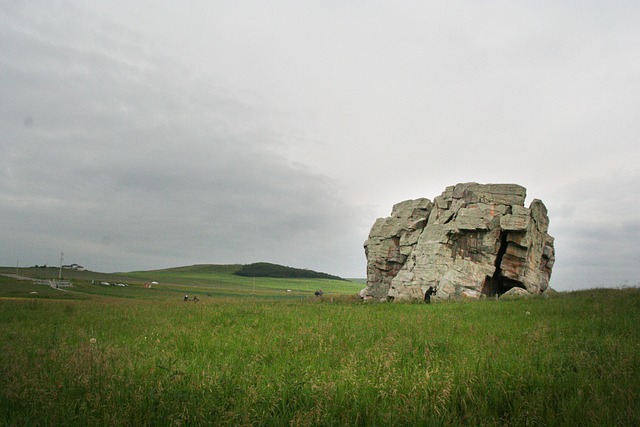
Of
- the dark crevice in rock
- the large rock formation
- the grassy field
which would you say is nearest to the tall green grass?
the grassy field

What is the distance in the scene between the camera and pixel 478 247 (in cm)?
3459

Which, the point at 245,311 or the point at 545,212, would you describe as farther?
the point at 545,212

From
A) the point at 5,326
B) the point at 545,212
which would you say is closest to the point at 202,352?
the point at 5,326

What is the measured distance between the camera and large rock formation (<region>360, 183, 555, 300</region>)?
109ft

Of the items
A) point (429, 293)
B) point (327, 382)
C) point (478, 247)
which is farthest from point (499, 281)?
point (327, 382)

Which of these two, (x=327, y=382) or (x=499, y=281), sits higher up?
(x=499, y=281)

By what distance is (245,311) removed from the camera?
2012 centimetres

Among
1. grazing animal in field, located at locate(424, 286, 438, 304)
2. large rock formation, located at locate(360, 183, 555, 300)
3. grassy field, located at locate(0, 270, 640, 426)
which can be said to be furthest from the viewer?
grazing animal in field, located at locate(424, 286, 438, 304)

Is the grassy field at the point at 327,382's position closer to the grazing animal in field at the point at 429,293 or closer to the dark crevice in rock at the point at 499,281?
the grazing animal in field at the point at 429,293

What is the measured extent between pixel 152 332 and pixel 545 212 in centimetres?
3779

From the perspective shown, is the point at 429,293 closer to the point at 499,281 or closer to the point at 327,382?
the point at 499,281

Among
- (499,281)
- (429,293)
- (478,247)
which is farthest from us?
(499,281)

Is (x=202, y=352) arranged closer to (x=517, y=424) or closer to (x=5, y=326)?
(x=517, y=424)

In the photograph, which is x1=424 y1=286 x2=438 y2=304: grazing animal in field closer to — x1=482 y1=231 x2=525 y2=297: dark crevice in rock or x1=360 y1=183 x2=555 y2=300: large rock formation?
x1=360 y1=183 x2=555 y2=300: large rock formation
